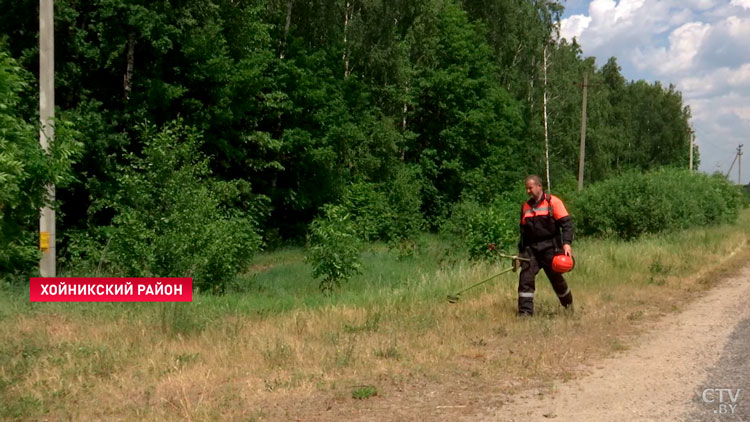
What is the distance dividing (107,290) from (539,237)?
21.3 feet

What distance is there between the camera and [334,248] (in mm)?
12641

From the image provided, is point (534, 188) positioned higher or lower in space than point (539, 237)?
higher

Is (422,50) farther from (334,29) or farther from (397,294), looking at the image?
(397,294)

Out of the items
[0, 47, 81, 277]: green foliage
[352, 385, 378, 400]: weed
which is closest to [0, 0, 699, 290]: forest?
[0, 47, 81, 277]: green foliage

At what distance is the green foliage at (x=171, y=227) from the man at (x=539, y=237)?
574 cm

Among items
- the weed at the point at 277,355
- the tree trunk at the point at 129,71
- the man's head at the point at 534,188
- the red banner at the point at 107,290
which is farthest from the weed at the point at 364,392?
the tree trunk at the point at 129,71

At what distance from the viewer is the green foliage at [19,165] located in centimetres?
599

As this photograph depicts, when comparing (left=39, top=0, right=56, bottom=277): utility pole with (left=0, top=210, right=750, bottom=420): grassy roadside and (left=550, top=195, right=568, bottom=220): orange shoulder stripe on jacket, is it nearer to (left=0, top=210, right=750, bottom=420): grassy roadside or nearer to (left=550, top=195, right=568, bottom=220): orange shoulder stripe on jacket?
(left=0, top=210, right=750, bottom=420): grassy roadside

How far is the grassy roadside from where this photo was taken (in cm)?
567

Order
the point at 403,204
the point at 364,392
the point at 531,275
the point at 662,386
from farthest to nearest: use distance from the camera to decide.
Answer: the point at 403,204 → the point at 531,275 → the point at 662,386 → the point at 364,392

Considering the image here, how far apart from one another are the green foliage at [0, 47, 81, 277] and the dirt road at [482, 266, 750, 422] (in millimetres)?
4635

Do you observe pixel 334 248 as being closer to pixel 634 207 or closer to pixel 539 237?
pixel 539 237

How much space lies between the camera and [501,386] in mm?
5988

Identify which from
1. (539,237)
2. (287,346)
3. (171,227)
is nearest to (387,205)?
(171,227)
